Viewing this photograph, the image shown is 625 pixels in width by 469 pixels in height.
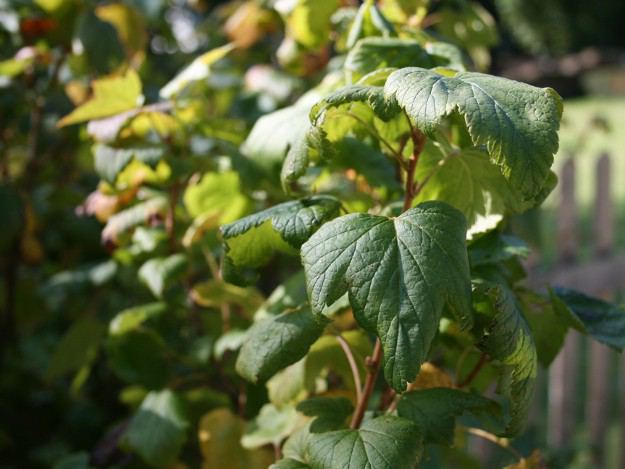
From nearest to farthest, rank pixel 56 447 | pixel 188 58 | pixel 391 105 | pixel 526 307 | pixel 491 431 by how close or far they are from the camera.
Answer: pixel 391 105 < pixel 526 307 < pixel 491 431 < pixel 56 447 < pixel 188 58

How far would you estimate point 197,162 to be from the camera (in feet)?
5.28

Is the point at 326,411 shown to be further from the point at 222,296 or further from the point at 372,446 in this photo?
the point at 222,296

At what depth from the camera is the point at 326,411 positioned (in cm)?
114

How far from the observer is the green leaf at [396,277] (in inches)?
34.3

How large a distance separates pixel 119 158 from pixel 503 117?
2.78 ft

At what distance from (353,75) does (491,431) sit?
60 cm

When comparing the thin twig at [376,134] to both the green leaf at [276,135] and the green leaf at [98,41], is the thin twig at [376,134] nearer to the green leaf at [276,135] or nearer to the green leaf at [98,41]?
the green leaf at [276,135]

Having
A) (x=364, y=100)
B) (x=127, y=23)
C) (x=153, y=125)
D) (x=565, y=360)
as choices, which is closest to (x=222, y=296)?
(x=153, y=125)

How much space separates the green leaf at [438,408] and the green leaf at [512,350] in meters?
0.08

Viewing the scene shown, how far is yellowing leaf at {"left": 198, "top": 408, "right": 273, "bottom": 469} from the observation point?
4.89 feet

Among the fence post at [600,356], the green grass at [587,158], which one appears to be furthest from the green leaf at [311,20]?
the fence post at [600,356]

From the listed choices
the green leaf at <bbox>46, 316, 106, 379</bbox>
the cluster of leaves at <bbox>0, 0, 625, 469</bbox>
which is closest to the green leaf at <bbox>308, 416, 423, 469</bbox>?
the cluster of leaves at <bbox>0, 0, 625, 469</bbox>

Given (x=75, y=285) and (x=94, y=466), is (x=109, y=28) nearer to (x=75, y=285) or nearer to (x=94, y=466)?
(x=75, y=285)

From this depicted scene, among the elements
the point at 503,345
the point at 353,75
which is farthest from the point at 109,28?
the point at 503,345
